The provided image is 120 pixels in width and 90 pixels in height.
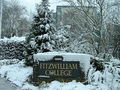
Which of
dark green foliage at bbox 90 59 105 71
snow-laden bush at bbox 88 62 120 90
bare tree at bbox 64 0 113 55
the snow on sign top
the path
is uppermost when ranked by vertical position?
bare tree at bbox 64 0 113 55

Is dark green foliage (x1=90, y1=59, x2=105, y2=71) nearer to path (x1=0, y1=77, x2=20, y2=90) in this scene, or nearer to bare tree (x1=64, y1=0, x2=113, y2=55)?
bare tree (x1=64, y1=0, x2=113, y2=55)

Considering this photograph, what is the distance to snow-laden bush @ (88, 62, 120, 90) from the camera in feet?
25.8

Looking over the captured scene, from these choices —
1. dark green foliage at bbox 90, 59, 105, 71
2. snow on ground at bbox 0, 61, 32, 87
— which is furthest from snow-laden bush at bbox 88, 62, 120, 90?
snow on ground at bbox 0, 61, 32, 87

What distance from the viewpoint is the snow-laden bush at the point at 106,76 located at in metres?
7.85

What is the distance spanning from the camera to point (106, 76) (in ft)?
26.7

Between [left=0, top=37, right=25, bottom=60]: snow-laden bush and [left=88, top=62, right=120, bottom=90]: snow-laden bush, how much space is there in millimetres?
8891

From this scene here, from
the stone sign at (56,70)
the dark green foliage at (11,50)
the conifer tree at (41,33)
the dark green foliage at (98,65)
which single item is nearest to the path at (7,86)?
the stone sign at (56,70)

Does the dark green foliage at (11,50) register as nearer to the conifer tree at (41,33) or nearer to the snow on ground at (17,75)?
the conifer tree at (41,33)

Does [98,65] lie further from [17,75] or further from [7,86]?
[17,75]

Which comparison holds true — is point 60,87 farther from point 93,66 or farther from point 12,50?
point 12,50

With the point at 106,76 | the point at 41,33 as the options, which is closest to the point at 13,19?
the point at 41,33

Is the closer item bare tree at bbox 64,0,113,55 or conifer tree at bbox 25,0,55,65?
bare tree at bbox 64,0,113,55

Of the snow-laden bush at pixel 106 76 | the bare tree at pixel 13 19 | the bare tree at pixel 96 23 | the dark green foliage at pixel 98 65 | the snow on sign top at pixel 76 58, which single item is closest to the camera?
the snow-laden bush at pixel 106 76

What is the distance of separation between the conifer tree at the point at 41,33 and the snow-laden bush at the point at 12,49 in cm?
421
